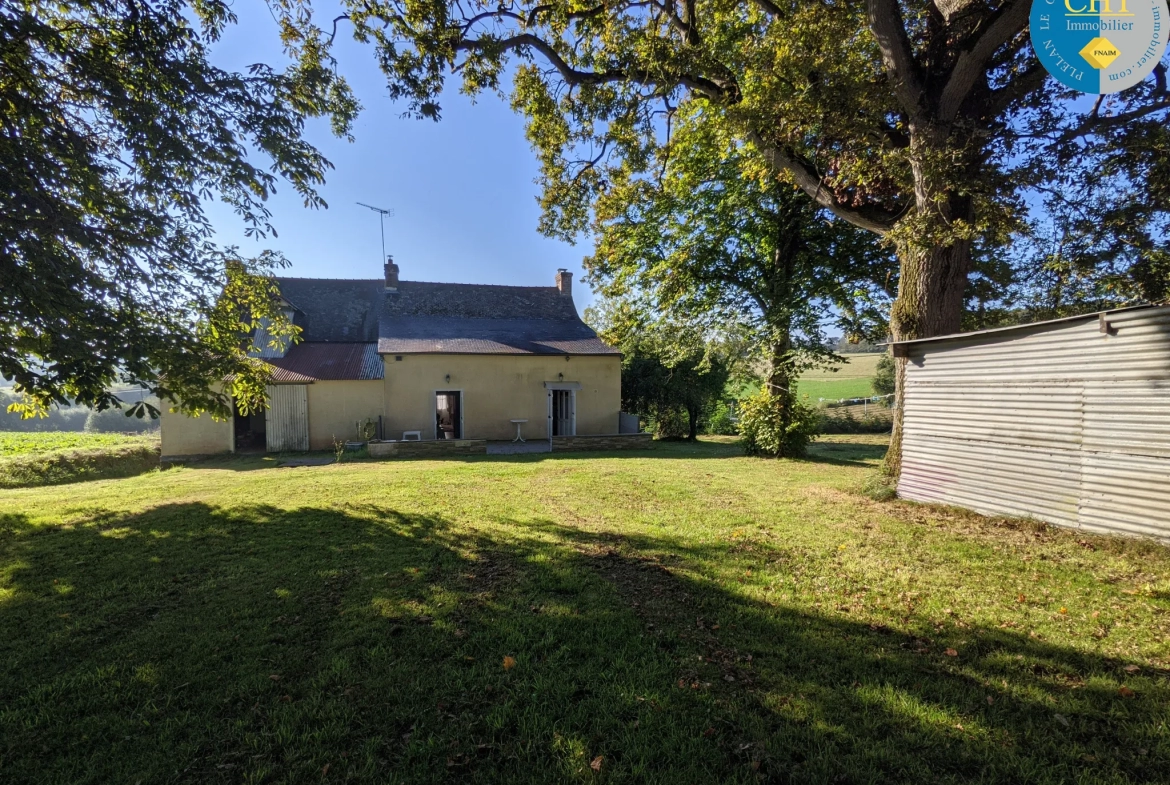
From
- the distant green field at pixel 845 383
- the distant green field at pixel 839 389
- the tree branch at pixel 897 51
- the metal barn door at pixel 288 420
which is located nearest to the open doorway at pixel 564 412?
the metal barn door at pixel 288 420

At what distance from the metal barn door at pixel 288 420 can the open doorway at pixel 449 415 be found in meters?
4.29

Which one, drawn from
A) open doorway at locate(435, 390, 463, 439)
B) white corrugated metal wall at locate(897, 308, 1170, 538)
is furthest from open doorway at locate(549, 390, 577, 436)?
white corrugated metal wall at locate(897, 308, 1170, 538)

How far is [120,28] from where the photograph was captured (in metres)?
5.45

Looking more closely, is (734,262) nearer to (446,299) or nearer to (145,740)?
(446,299)

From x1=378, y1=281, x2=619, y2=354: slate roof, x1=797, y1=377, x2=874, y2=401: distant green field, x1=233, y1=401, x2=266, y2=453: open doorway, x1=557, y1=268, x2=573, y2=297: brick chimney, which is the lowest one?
x1=233, y1=401, x2=266, y2=453: open doorway

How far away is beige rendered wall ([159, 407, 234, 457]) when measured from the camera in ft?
47.7

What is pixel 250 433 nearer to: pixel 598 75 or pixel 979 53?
pixel 598 75

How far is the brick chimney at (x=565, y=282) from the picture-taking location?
21734mm

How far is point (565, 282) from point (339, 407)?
11330 millimetres

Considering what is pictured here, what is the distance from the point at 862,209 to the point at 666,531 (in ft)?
23.4

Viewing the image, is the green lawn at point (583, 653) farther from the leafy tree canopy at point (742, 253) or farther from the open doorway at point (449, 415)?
the open doorway at point (449, 415)

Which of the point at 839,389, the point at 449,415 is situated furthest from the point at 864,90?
the point at 839,389

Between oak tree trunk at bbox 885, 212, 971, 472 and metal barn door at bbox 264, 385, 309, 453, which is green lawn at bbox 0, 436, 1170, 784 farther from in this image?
metal barn door at bbox 264, 385, 309, 453

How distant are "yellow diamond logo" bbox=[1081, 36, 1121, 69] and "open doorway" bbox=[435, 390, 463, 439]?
16.1 metres
